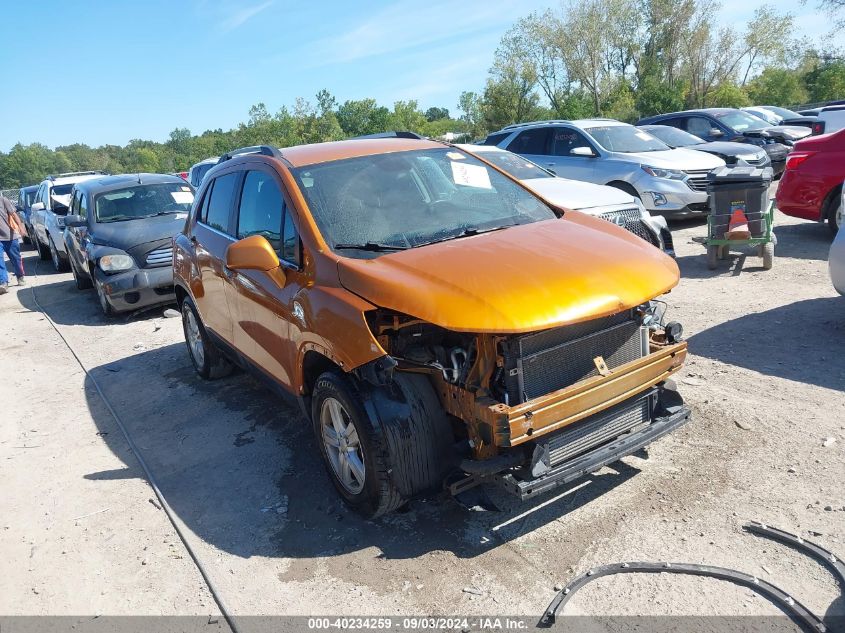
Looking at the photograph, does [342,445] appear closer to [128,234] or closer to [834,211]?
[128,234]

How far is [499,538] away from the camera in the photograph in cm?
351

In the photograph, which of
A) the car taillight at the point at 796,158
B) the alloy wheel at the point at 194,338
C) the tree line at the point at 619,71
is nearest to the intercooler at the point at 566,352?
the alloy wheel at the point at 194,338

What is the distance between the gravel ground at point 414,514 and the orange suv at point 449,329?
38 centimetres

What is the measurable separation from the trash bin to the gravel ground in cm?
198

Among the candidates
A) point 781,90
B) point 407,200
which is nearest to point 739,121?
point 407,200

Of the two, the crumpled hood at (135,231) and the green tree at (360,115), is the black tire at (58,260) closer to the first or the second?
the crumpled hood at (135,231)

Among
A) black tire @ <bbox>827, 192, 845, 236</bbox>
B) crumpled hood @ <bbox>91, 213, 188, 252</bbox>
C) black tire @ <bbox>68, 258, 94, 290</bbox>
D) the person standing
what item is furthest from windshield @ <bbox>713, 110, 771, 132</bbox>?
the person standing

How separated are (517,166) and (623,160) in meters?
2.41

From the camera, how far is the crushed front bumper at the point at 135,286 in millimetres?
9086

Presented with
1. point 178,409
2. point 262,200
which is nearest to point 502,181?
point 262,200

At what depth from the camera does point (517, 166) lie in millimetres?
9328

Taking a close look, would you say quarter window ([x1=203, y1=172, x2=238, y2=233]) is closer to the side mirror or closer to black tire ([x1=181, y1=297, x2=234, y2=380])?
black tire ([x1=181, y1=297, x2=234, y2=380])

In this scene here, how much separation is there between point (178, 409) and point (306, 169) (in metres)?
2.80

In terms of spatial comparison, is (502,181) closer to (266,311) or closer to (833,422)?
(266,311)
